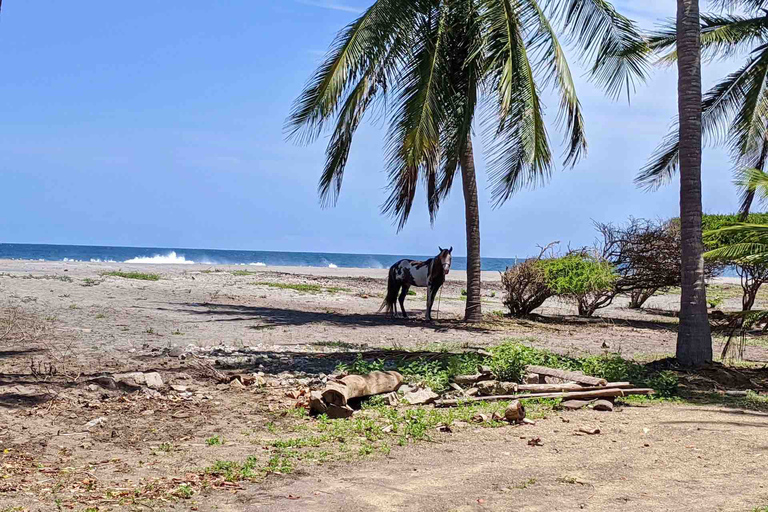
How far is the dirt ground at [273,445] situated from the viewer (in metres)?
5.40

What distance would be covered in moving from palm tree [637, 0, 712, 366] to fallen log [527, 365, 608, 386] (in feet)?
8.48

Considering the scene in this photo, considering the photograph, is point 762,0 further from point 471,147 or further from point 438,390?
point 438,390

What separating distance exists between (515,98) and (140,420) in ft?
36.2

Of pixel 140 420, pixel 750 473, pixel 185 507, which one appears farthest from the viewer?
pixel 140 420

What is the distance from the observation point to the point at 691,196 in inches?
451

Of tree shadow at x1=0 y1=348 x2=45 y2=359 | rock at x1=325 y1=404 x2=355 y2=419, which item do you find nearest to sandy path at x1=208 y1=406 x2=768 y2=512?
rock at x1=325 y1=404 x2=355 y2=419

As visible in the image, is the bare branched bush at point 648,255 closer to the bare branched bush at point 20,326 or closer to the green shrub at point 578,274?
the green shrub at point 578,274

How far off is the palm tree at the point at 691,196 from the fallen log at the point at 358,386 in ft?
16.2

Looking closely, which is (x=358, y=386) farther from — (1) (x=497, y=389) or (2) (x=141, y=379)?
(2) (x=141, y=379)

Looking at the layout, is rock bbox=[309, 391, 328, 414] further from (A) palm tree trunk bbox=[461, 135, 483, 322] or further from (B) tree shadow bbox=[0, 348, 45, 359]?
(A) palm tree trunk bbox=[461, 135, 483, 322]

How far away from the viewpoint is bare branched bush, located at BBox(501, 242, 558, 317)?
2020cm

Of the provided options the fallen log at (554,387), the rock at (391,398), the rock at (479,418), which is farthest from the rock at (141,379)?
the fallen log at (554,387)

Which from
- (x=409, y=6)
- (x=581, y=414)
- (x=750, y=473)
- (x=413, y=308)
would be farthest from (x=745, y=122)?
(x=750, y=473)

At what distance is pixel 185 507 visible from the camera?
5156mm
